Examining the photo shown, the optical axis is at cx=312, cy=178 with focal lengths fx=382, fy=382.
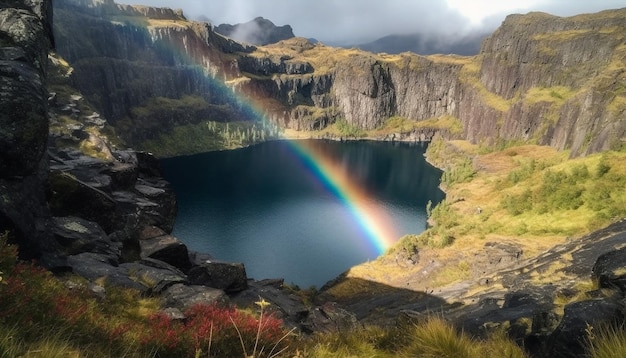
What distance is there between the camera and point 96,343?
279 inches

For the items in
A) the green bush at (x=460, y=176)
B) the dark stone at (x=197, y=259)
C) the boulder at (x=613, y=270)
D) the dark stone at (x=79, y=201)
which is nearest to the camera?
the boulder at (x=613, y=270)

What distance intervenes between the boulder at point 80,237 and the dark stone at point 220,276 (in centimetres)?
498

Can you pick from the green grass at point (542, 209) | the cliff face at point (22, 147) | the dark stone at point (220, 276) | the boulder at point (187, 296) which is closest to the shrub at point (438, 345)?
the boulder at point (187, 296)

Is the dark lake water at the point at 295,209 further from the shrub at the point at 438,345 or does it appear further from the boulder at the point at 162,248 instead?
the shrub at the point at 438,345

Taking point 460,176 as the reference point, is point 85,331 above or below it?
above

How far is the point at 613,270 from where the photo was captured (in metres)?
10.9

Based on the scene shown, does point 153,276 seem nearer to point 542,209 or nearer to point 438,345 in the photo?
point 438,345

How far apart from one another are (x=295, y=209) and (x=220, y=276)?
3786 inches

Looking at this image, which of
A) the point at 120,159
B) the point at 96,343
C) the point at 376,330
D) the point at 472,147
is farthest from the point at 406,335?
the point at 472,147

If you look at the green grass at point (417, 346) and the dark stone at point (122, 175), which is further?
the dark stone at point (122, 175)

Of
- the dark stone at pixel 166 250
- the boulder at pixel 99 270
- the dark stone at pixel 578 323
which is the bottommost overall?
the dark stone at pixel 166 250

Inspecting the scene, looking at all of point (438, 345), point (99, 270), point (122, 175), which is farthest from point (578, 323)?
point (122, 175)

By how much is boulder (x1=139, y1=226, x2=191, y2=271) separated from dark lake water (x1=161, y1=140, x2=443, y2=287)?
164ft

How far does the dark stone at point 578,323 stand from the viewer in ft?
26.1
